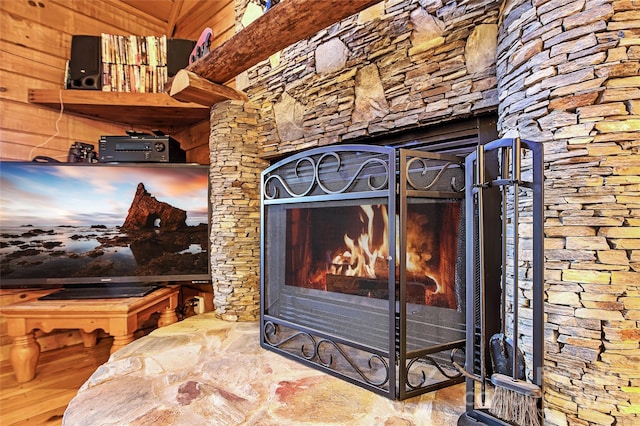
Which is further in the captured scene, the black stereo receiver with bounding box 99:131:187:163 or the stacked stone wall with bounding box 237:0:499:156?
the black stereo receiver with bounding box 99:131:187:163

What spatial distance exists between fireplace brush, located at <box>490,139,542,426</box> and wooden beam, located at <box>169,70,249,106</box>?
1677mm

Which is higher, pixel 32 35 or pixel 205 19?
pixel 205 19

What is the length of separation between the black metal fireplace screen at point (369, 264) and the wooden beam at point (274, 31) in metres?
0.55

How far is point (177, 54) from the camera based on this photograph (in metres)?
2.29

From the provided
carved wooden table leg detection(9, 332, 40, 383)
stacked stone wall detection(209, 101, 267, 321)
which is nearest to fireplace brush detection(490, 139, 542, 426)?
stacked stone wall detection(209, 101, 267, 321)

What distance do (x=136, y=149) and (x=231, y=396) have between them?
181 cm

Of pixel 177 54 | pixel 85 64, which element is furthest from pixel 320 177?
pixel 85 64

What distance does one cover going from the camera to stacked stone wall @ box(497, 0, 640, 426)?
82 cm

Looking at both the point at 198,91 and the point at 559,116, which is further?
the point at 198,91

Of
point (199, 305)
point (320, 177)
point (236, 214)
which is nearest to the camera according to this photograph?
point (320, 177)

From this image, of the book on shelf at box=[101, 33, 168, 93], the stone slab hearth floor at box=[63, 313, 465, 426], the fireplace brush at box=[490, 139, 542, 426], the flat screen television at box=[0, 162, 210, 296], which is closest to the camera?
the fireplace brush at box=[490, 139, 542, 426]

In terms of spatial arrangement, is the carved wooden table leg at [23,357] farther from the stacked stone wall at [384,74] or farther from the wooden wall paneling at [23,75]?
the stacked stone wall at [384,74]

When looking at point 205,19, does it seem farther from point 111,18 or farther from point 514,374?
point 514,374

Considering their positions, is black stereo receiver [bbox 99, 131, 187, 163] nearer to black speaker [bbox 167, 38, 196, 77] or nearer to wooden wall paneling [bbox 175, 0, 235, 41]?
black speaker [bbox 167, 38, 196, 77]
